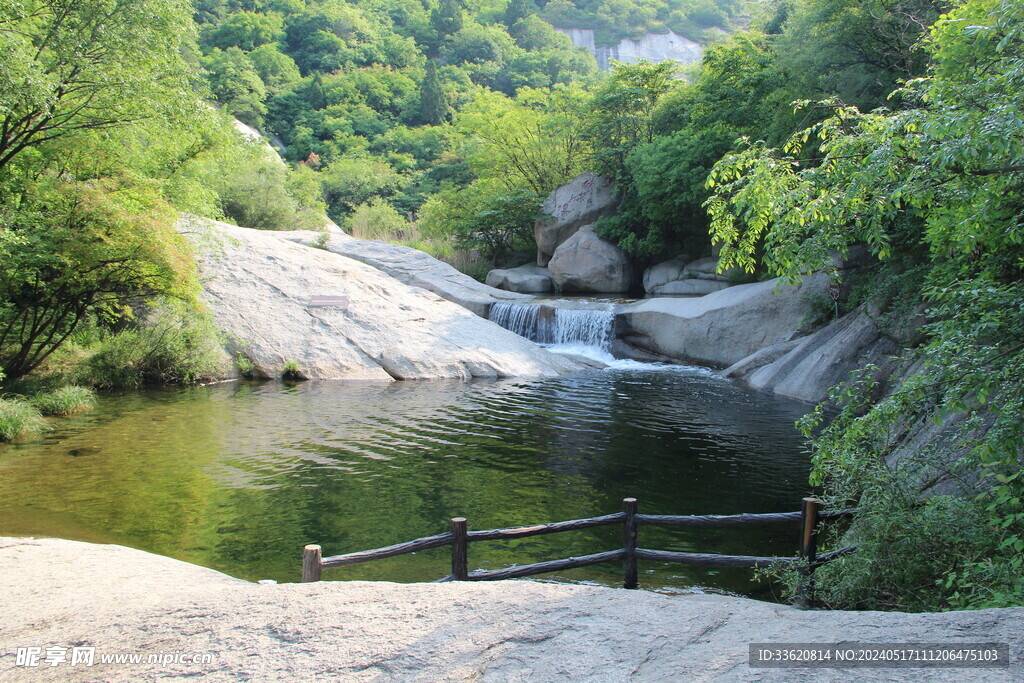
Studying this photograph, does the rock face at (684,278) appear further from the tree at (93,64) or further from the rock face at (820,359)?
the tree at (93,64)

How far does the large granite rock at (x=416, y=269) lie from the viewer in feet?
73.2

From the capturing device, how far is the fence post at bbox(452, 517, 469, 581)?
5.36 meters

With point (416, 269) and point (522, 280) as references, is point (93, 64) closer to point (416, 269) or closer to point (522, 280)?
point (416, 269)

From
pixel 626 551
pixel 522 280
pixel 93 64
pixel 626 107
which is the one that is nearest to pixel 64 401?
pixel 93 64

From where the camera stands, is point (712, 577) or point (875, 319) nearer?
point (712, 577)

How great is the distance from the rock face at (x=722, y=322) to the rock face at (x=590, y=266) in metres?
4.72

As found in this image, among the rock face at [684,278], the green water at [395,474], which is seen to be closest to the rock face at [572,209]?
the rock face at [684,278]

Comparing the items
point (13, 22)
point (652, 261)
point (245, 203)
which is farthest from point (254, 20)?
point (13, 22)

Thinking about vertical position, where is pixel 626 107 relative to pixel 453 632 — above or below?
above

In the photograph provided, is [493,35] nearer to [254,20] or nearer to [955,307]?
[254,20]

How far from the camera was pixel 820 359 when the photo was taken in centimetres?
1416

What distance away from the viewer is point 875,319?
13.3 m

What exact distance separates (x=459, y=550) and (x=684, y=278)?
1965 cm

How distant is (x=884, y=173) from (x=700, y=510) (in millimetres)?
4522
